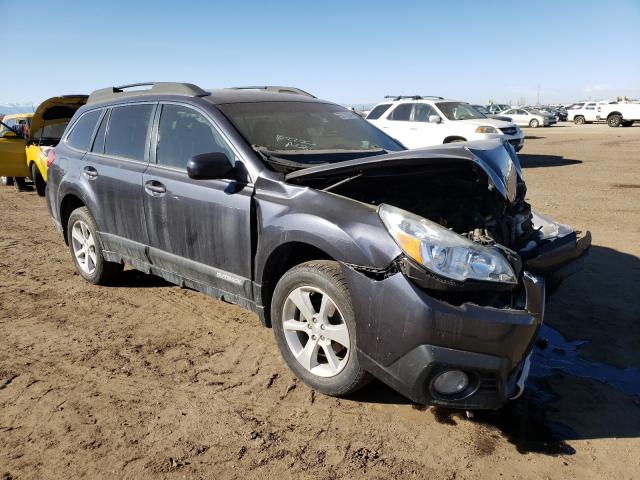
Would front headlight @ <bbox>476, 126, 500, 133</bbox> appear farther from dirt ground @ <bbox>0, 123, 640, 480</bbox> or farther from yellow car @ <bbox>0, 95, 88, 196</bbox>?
yellow car @ <bbox>0, 95, 88, 196</bbox>

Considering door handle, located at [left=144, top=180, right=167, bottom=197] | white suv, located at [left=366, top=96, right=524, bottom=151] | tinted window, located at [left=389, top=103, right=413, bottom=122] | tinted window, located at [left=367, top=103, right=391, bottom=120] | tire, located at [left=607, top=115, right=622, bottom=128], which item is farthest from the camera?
tire, located at [left=607, top=115, right=622, bottom=128]

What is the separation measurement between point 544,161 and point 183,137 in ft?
45.8

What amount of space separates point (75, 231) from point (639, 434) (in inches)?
192

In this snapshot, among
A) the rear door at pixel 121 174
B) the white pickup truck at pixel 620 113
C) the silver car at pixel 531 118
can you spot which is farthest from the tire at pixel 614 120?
the rear door at pixel 121 174

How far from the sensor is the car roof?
3.95 meters

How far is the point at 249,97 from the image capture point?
4.16 metres

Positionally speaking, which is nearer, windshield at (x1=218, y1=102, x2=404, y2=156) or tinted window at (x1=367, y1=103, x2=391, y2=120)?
windshield at (x1=218, y1=102, x2=404, y2=156)

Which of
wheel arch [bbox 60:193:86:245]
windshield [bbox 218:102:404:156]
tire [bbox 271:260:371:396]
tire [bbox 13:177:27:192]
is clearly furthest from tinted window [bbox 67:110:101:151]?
tire [bbox 13:177:27:192]

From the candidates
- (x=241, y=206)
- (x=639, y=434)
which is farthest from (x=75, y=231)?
(x=639, y=434)

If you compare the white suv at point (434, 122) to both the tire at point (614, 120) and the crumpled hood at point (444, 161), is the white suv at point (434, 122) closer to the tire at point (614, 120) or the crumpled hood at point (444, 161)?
the crumpled hood at point (444, 161)

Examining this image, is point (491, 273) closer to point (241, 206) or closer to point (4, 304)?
point (241, 206)

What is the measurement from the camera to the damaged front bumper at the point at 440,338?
245 cm

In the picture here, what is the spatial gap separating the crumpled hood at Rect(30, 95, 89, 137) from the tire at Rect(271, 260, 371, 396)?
9022 millimetres

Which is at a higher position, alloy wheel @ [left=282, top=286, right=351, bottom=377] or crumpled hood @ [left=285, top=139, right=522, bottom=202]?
crumpled hood @ [left=285, top=139, right=522, bottom=202]
